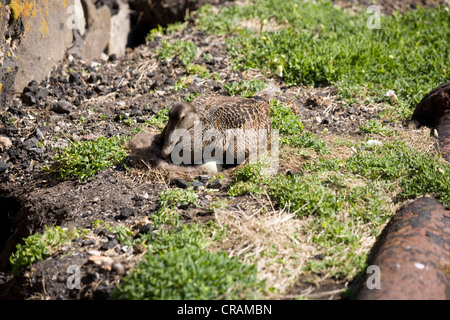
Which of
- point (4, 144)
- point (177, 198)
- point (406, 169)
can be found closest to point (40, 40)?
point (4, 144)

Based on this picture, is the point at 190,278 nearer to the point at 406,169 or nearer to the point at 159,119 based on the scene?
the point at 406,169

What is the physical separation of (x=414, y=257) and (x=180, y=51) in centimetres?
486

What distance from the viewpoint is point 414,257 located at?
3371 millimetres

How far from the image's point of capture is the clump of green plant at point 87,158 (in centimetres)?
502

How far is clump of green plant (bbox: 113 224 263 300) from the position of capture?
11.0 ft

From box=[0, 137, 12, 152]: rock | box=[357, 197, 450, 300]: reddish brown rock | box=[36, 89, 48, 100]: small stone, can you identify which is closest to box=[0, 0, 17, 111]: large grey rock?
box=[36, 89, 48, 100]: small stone

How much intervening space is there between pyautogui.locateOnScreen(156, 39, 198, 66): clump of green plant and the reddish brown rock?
13.4 feet

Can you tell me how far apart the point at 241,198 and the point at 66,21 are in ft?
13.8

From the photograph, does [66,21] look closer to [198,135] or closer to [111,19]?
[111,19]

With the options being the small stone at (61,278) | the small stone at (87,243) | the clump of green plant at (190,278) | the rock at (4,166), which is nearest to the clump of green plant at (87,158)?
the rock at (4,166)

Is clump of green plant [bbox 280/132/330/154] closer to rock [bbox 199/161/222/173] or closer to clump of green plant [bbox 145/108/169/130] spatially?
rock [bbox 199/161/222/173]

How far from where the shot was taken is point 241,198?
4.60 meters

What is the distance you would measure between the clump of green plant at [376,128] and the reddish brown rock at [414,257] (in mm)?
1811

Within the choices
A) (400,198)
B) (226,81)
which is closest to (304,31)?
(226,81)
